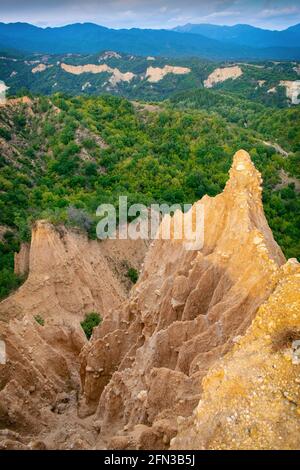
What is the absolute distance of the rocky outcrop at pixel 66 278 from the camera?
21.2 m

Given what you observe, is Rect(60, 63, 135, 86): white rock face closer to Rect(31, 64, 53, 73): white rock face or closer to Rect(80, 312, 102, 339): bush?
Rect(31, 64, 53, 73): white rock face

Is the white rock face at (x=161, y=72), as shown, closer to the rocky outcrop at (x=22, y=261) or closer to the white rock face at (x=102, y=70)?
the white rock face at (x=102, y=70)

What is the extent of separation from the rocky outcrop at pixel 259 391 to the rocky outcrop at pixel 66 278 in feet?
48.9

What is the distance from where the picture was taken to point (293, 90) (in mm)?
99062

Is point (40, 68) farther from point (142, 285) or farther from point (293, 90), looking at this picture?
point (142, 285)

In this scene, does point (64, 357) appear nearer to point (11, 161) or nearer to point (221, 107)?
point (11, 161)

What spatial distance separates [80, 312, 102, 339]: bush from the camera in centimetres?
2103

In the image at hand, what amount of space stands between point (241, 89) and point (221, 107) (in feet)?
119

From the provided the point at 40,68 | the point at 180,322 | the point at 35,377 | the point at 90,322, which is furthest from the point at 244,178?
the point at 40,68

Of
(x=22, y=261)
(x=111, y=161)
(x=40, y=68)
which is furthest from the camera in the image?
(x=40, y=68)

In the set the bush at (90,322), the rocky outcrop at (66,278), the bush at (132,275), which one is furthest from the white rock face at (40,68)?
the bush at (90,322)

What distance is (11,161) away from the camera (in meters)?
38.9

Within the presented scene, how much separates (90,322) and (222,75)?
11793 cm

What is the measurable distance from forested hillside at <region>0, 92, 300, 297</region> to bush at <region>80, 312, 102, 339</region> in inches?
215
